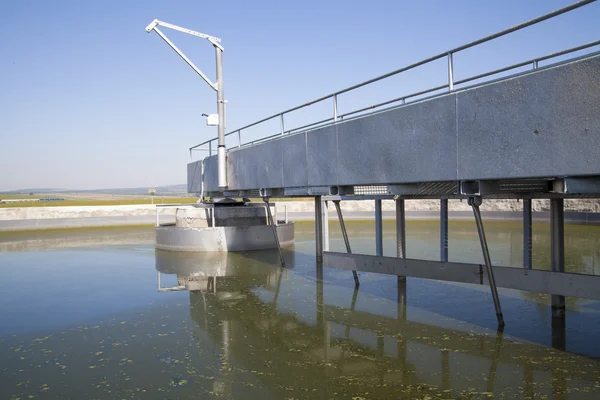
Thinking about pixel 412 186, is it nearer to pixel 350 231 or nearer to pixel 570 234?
pixel 570 234

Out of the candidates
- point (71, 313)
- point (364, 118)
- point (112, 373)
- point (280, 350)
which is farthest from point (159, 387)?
point (364, 118)

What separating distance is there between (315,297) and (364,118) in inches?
155

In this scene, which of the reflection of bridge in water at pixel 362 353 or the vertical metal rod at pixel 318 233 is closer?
the reflection of bridge in water at pixel 362 353

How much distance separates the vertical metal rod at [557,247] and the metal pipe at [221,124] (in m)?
10.3

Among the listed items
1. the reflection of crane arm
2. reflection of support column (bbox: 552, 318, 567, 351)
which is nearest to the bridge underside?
reflection of support column (bbox: 552, 318, 567, 351)

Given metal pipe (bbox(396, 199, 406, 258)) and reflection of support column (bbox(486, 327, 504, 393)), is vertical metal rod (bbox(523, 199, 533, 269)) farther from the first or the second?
metal pipe (bbox(396, 199, 406, 258))

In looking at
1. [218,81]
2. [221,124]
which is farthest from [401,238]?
[218,81]

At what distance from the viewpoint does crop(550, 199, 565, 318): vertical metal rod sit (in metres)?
8.37

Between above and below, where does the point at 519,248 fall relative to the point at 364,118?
below

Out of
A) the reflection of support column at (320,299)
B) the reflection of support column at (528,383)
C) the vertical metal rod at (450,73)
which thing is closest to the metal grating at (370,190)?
the reflection of support column at (320,299)

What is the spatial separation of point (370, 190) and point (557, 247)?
3407mm

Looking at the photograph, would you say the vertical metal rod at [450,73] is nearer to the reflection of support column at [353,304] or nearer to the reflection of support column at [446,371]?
the reflection of support column at [446,371]

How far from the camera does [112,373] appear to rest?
6.29 metres

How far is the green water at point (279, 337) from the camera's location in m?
5.77
